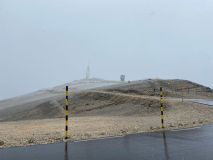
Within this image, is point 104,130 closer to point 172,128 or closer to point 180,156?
point 172,128

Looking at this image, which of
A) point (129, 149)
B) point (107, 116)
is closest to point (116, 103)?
point (107, 116)

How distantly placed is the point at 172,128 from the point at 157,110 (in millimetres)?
10708

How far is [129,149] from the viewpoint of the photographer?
1080 centimetres

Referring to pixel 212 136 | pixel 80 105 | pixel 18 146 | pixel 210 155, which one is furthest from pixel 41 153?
pixel 80 105

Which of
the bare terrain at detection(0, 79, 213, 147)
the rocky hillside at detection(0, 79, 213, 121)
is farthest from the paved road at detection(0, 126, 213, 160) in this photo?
the rocky hillside at detection(0, 79, 213, 121)

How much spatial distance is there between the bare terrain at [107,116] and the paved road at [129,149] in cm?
116

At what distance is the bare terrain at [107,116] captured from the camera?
14.2 meters

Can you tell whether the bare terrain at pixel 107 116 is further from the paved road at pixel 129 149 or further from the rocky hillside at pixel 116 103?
the paved road at pixel 129 149

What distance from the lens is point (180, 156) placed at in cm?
981

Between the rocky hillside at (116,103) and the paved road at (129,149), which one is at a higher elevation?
the rocky hillside at (116,103)

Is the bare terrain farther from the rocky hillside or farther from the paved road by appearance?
the paved road

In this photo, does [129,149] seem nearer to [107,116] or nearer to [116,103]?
[107,116]

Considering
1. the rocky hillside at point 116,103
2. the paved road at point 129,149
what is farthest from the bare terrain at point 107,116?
the paved road at point 129,149

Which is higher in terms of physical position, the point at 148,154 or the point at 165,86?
the point at 165,86
